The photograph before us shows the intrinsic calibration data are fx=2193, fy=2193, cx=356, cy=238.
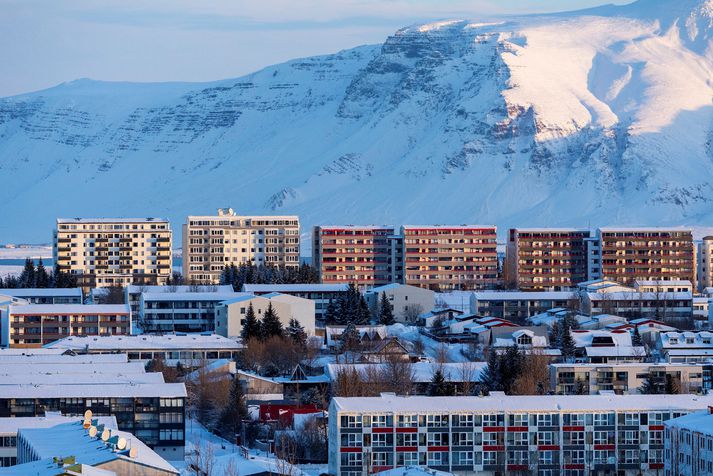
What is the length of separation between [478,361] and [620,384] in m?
6.17

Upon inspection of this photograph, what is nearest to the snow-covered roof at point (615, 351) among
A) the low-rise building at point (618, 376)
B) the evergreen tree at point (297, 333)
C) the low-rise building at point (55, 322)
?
the low-rise building at point (618, 376)

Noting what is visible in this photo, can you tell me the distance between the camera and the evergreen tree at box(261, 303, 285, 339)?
274ft

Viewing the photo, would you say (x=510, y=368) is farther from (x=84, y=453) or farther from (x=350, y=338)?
(x=84, y=453)

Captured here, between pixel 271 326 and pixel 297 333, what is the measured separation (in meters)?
1.24

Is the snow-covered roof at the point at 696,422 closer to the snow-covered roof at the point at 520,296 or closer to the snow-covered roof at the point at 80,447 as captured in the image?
the snow-covered roof at the point at 80,447

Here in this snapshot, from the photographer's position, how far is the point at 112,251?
12681 centimetres

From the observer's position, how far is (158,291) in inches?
4082

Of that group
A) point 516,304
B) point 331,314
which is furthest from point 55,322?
point 516,304

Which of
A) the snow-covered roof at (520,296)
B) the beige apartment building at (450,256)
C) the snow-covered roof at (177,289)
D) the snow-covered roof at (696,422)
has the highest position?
the beige apartment building at (450,256)

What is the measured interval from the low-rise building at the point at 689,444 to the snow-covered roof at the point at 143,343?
2727cm

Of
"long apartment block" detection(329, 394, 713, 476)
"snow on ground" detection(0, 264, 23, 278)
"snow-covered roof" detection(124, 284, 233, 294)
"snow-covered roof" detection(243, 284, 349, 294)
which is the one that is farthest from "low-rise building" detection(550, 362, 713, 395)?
"snow on ground" detection(0, 264, 23, 278)

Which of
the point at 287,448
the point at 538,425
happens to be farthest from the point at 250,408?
the point at 538,425

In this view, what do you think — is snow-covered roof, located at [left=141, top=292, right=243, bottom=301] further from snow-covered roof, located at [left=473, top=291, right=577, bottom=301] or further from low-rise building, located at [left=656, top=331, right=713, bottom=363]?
low-rise building, located at [left=656, top=331, right=713, bottom=363]

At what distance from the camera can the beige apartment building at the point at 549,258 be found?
411 feet
